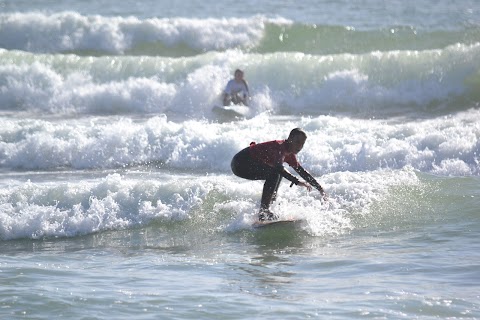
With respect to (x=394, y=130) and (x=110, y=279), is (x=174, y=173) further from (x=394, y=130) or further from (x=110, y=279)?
(x=110, y=279)

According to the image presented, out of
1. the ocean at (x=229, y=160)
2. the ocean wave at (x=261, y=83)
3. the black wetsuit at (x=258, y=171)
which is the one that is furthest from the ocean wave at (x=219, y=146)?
the black wetsuit at (x=258, y=171)

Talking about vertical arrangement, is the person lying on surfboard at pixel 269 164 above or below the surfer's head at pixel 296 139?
below

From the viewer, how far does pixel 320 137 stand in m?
16.7

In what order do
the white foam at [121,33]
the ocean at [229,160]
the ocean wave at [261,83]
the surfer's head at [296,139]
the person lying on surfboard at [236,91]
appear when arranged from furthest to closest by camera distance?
the white foam at [121,33] < the ocean wave at [261,83] < the person lying on surfboard at [236,91] < the surfer's head at [296,139] < the ocean at [229,160]

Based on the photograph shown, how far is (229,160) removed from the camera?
16.4 metres

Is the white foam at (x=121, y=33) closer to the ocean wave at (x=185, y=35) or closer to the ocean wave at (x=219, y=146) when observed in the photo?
the ocean wave at (x=185, y=35)

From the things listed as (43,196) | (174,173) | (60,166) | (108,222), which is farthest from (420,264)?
(60,166)

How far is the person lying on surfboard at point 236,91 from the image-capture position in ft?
68.8

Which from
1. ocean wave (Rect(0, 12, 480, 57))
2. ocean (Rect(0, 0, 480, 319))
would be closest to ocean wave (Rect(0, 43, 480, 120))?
ocean (Rect(0, 0, 480, 319))

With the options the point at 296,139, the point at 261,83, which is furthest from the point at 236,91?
the point at 296,139

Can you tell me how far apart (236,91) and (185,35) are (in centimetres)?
799

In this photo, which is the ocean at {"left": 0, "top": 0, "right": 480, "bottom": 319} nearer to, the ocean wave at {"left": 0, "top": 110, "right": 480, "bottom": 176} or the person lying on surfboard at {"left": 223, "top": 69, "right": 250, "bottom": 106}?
the ocean wave at {"left": 0, "top": 110, "right": 480, "bottom": 176}

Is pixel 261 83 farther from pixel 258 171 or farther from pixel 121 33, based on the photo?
pixel 258 171

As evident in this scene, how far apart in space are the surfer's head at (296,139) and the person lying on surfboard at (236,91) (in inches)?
388
